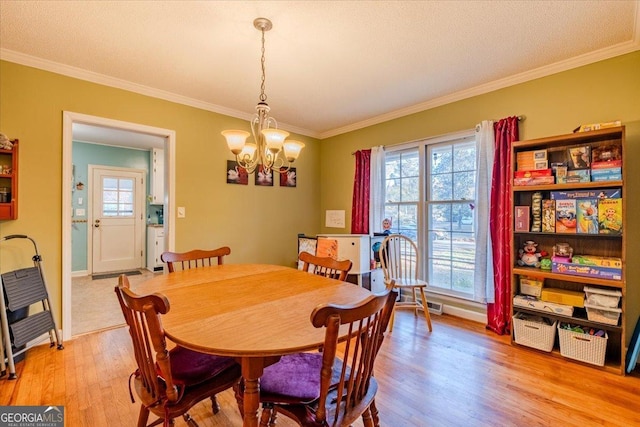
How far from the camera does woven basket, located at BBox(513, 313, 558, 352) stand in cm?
234

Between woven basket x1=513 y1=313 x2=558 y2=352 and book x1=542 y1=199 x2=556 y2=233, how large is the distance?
30.2 inches

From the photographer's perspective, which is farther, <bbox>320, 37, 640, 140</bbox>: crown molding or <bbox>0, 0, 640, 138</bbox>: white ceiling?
<bbox>320, 37, 640, 140</bbox>: crown molding

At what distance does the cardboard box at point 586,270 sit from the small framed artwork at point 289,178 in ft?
10.1

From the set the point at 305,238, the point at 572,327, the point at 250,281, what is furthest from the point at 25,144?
the point at 572,327

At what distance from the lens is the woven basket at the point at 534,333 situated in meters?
2.34

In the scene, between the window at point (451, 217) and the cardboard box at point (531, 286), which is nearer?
the cardboard box at point (531, 286)

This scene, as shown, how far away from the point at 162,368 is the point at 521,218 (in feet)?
9.26

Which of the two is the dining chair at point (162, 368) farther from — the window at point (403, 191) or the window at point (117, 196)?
the window at point (117, 196)

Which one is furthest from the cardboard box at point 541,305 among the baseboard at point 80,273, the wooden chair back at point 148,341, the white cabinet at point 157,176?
the baseboard at point 80,273

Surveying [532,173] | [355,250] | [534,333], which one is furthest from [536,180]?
[355,250]

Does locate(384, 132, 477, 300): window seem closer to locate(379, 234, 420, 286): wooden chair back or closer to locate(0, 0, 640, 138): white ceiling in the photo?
locate(379, 234, 420, 286): wooden chair back

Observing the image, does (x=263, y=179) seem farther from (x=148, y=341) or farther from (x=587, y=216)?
(x=587, y=216)

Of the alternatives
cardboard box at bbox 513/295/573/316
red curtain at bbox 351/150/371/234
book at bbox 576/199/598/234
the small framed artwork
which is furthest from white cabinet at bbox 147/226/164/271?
book at bbox 576/199/598/234

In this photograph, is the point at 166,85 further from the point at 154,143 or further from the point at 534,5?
the point at 534,5
